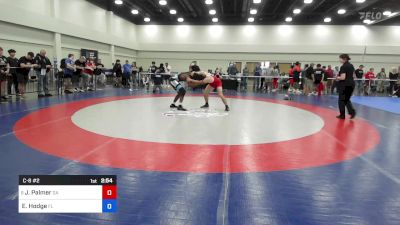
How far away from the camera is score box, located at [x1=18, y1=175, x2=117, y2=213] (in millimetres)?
2021

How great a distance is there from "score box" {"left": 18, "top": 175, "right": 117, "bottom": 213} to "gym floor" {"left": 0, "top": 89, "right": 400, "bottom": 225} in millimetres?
559

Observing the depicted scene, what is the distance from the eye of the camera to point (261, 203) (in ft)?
9.77

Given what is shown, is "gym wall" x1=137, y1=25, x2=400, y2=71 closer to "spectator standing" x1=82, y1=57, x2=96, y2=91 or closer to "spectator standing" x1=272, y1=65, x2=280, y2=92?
"spectator standing" x1=272, y1=65, x2=280, y2=92

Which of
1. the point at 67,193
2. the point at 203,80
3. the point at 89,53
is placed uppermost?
the point at 89,53

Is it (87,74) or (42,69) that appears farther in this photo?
(87,74)

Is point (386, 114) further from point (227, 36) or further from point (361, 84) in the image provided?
point (227, 36)

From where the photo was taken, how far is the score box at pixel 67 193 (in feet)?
6.63

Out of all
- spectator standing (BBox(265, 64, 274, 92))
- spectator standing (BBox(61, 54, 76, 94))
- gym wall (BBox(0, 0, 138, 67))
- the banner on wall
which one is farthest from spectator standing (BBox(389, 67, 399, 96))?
gym wall (BBox(0, 0, 138, 67))

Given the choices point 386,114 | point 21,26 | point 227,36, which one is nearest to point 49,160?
point 386,114

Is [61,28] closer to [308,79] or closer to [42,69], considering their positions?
[42,69]

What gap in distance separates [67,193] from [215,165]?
2.37 meters

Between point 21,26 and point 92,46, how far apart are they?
22.6ft

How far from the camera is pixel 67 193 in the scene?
80.0 inches

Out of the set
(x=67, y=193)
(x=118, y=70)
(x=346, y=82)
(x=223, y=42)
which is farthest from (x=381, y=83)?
(x=67, y=193)
